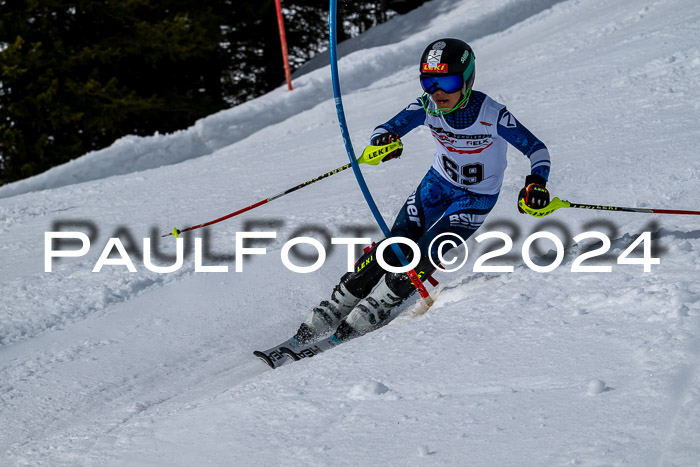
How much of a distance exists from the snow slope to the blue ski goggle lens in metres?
1.15

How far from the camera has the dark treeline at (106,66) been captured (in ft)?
41.3

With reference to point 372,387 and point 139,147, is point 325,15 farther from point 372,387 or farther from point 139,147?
point 372,387

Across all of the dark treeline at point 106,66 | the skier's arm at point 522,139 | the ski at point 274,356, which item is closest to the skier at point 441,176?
the skier's arm at point 522,139

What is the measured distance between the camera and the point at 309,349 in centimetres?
434

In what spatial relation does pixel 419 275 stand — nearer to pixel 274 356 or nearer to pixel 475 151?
pixel 475 151

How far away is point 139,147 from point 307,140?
262cm

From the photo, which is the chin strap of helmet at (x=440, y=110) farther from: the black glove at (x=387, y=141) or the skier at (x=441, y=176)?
the black glove at (x=387, y=141)

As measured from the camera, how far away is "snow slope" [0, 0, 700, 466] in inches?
106

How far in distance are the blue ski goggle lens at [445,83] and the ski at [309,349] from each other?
5.56 ft

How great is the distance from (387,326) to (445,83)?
1469 millimetres

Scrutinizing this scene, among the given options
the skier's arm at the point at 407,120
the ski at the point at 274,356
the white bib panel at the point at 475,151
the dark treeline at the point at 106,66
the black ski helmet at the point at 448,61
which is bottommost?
the ski at the point at 274,356

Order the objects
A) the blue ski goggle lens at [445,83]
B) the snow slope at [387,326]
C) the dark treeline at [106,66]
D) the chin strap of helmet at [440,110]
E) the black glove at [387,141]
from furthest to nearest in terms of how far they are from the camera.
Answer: the dark treeline at [106,66] < the black glove at [387,141] < the chin strap of helmet at [440,110] < the blue ski goggle lens at [445,83] < the snow slope at [387,326]

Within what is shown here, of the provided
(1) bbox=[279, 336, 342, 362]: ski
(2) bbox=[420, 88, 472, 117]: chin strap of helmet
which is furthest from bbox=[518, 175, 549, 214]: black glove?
(1) bbox=[279, 336, 342, 362]: ski

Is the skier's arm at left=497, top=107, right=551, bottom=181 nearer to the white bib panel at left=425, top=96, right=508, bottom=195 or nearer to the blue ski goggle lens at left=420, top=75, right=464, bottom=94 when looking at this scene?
the white bib panel at left=425, top=96, right=508, bottom=195
